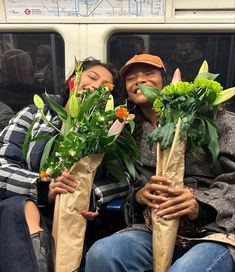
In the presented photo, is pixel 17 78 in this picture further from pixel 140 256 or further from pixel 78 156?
pixel 140 256

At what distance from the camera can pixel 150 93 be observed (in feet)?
6.40

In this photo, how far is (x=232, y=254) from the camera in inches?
67.6

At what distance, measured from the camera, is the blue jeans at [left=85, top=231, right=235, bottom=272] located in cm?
167

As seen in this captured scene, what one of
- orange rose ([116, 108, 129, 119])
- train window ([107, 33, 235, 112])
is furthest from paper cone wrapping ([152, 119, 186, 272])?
train window ([107, 33, 235, 112])

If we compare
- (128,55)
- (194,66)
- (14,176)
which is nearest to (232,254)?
(14,176)

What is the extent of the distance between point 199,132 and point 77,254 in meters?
0.78

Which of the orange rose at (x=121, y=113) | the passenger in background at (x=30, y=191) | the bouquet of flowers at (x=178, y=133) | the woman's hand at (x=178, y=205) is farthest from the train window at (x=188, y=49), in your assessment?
the woman's hand at (x=178, y=205)

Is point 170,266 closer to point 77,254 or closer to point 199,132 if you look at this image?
point 77,254

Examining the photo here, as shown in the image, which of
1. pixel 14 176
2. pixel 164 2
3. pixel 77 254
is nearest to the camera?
pixel 77 254

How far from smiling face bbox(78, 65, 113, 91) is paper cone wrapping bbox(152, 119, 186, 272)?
0.68m

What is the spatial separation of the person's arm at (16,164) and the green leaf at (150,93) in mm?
710

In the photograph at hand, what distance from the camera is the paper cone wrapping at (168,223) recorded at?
1746 millimetres

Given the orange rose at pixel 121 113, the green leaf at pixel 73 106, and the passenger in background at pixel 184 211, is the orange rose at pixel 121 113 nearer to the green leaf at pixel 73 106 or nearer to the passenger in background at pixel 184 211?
the green leaf at pixel 73 106

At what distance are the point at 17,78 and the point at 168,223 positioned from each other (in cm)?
178
